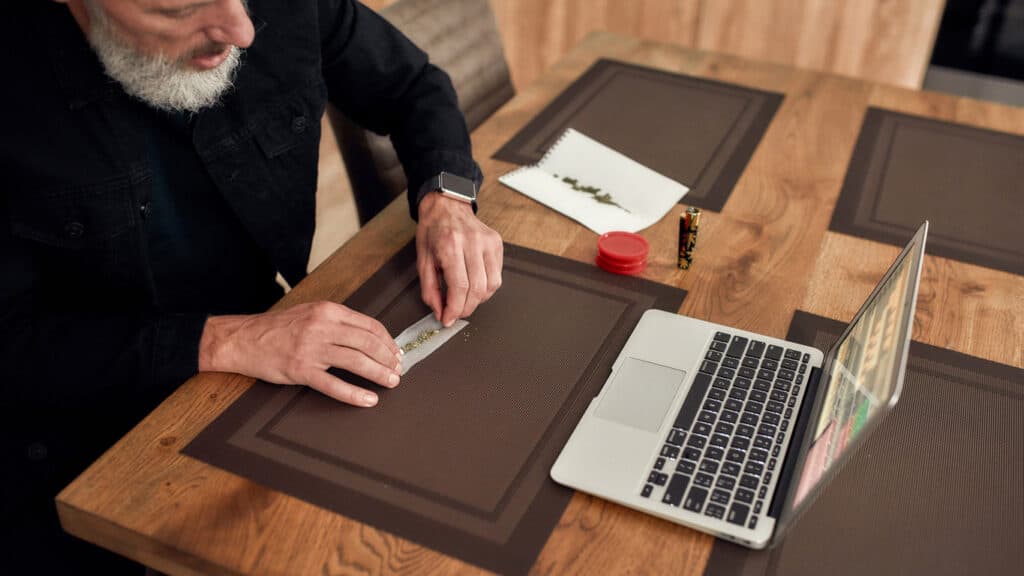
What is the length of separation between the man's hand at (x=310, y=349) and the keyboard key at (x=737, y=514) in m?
0.41

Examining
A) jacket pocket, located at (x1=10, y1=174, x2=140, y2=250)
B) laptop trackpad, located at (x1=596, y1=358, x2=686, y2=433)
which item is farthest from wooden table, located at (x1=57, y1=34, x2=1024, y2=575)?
jacket pocket, located at (x1=10, y1=174, x2=140, y2=250)

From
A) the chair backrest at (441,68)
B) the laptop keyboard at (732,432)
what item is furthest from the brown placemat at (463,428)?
the chair backrest at (441,68)

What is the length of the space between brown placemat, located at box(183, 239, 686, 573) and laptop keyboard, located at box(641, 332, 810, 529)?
4.4 inches

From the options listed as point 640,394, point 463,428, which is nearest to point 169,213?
point 463,428

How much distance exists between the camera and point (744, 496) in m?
0.89

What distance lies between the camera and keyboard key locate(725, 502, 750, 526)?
87 centimetres

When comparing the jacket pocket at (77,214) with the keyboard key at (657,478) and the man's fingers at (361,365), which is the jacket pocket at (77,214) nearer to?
the man's fingers at (361,365)

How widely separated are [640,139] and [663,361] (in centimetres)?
65

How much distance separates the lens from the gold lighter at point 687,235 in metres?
1.22

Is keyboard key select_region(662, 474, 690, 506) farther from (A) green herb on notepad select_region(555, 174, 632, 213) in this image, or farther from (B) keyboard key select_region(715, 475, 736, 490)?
(A) green herb on notepad select_region(555, 174, 632, 213)

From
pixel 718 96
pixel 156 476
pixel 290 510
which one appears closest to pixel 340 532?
pixel 290 510

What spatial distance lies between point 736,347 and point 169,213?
2.79 ft

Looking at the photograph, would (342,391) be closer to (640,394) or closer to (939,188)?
(640,394)

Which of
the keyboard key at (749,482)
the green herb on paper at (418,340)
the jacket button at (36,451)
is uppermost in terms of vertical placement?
the keyboard key at (749,482)
